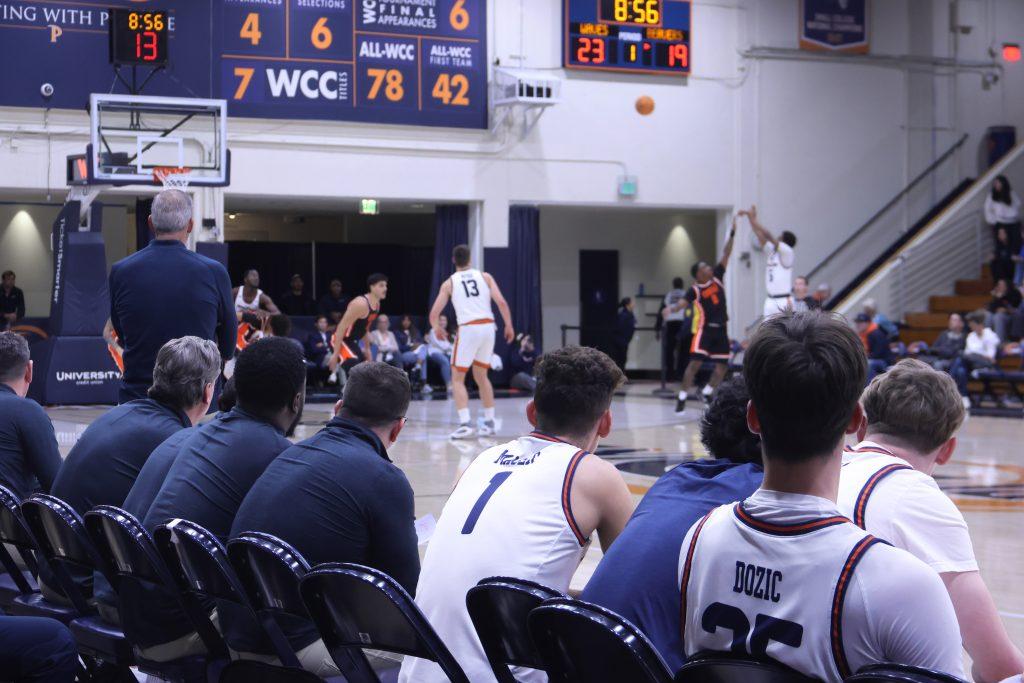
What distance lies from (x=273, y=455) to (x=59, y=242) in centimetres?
1217

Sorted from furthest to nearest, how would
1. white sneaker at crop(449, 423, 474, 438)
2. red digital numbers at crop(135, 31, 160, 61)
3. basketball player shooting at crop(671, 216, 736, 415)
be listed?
basketball player shooting at crop(671, 216, 736, 415), red digital numbers at crop(135, 31, 160, 61), white sneaker at crop(449, 423, 474, 438)

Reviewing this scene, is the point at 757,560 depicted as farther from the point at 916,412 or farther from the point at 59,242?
the point at 59,242

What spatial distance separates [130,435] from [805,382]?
2.71 metres

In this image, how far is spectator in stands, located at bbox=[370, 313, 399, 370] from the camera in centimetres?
1695

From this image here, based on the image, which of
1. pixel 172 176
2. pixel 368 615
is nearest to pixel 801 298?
pixel 172 176

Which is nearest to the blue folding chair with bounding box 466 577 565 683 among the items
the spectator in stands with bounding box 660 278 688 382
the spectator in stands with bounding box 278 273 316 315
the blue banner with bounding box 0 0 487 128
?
the blue banner with bounding box 0 0 487 128

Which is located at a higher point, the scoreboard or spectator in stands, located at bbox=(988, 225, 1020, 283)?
Answer: the scoreboard

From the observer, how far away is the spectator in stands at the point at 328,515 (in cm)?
308

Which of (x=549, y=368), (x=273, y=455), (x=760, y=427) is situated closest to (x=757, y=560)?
(x=760, y=427)

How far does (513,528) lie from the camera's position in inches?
110

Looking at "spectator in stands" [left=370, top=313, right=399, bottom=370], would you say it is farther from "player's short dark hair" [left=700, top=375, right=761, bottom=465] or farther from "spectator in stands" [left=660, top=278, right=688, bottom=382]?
"player's short dark hair" [left=700, top=375, right=761, bottom=465]

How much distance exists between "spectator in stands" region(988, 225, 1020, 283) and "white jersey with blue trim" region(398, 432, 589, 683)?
17.5 meters

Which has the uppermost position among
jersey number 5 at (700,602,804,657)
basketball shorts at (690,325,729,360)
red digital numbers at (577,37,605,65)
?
red digital numbers at (577,37,605,65)

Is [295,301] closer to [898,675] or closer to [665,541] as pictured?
[665,541]
